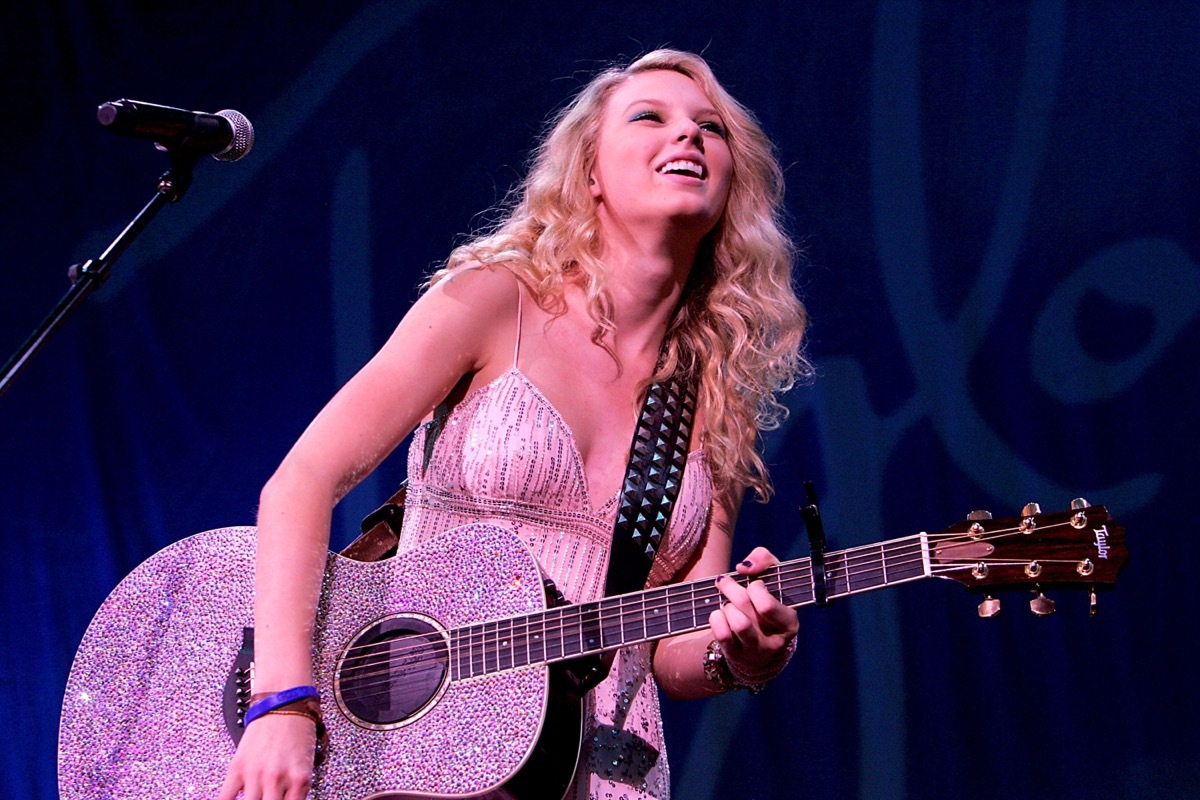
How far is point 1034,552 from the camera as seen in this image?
1.87 metres

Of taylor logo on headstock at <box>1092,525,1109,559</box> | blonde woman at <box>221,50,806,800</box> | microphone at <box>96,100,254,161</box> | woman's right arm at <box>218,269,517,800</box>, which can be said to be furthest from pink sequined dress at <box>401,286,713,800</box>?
taylor logo on headstock at <box>1092,525,1109,559</box>

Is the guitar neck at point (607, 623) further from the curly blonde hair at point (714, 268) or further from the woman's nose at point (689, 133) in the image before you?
the woman's nose at point (689, 133)

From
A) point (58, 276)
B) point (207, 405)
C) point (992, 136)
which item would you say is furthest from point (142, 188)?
point (992, 136)

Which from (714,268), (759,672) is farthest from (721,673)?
(714,268)

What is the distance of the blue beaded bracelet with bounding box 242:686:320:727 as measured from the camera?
1.89 meters

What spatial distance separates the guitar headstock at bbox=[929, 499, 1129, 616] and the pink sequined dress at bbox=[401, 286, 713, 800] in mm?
643

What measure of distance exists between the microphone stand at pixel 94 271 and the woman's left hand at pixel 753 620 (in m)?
1.26

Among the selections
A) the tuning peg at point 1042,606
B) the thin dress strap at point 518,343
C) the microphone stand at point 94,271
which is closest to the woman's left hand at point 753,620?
the tuning peg at point 1042,606

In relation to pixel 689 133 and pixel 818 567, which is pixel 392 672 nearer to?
pixel 818 567

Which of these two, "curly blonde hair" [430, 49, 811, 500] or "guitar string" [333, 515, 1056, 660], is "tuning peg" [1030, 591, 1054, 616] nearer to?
"guitar string" [333, 515, 1056, 660]

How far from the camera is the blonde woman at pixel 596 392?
6.59ft

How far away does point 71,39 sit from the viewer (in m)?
4.23

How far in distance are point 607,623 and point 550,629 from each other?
0.11 metres

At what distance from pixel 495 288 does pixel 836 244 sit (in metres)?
1.38
